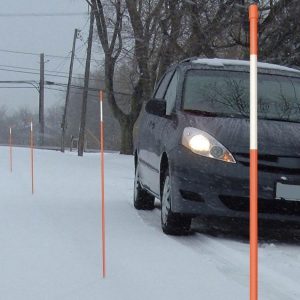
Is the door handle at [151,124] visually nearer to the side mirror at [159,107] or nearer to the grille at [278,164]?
the side mirror at [159,107]

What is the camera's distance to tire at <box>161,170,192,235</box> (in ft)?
19.2

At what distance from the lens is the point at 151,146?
702 centimetres

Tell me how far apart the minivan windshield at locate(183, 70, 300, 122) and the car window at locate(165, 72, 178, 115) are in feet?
0.65

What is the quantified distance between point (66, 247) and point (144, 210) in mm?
2530

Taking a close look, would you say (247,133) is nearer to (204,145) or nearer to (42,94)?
(204,145)

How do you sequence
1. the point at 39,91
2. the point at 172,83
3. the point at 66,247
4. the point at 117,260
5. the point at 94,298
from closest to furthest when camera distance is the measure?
1. the point at 94,298
2. the point at 117,260
3. the point at 66,247
4. the point at 172,83
5. the point at 39,91

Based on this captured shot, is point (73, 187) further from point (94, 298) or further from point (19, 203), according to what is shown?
point (94, 298)

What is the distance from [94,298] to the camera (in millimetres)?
3998

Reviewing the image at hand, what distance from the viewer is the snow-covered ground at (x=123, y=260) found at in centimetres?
414

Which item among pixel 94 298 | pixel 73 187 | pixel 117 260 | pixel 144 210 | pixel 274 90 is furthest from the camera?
pixel 73 187

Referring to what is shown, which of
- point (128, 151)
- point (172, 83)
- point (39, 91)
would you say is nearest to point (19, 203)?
point (172, 83)

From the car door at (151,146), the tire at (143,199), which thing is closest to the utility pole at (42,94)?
the tire at (143,199)

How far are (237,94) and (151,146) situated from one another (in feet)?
4.07

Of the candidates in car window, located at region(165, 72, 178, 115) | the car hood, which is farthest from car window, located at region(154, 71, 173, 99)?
the car hood
